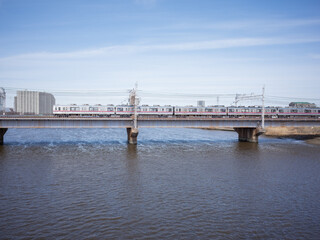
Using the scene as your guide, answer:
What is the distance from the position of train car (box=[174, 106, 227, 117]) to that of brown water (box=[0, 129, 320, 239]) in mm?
35006

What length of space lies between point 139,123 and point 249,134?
89.3 feet

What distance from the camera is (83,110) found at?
214ft

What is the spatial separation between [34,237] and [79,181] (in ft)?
37.9

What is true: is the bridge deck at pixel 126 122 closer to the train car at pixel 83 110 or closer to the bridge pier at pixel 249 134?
the bridge pier at pixel 249 134

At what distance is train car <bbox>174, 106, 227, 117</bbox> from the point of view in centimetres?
7175

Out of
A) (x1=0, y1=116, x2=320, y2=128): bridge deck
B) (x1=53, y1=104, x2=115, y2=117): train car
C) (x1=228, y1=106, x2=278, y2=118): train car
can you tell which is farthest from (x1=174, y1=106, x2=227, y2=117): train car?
(x1=53, y1=104, x2=115, y2=117): train car

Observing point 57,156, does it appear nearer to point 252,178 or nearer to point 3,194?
point 3,194

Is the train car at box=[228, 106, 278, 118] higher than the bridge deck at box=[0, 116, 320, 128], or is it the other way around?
the train car at box=[228, 106, 278, 118]

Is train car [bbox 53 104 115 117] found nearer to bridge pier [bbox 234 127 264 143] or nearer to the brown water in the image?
the brown water

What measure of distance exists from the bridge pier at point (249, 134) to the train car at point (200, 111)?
8.29 meters

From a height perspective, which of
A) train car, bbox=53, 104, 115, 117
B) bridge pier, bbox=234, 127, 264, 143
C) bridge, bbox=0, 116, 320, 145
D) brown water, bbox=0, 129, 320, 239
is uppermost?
train car, bbox=53, 104, 115, 117

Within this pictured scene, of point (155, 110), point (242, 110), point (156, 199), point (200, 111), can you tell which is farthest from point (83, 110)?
point (156, 199)

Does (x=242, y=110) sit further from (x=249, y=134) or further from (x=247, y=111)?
(x=249, y=134)

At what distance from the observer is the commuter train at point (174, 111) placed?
6519 centimetres
